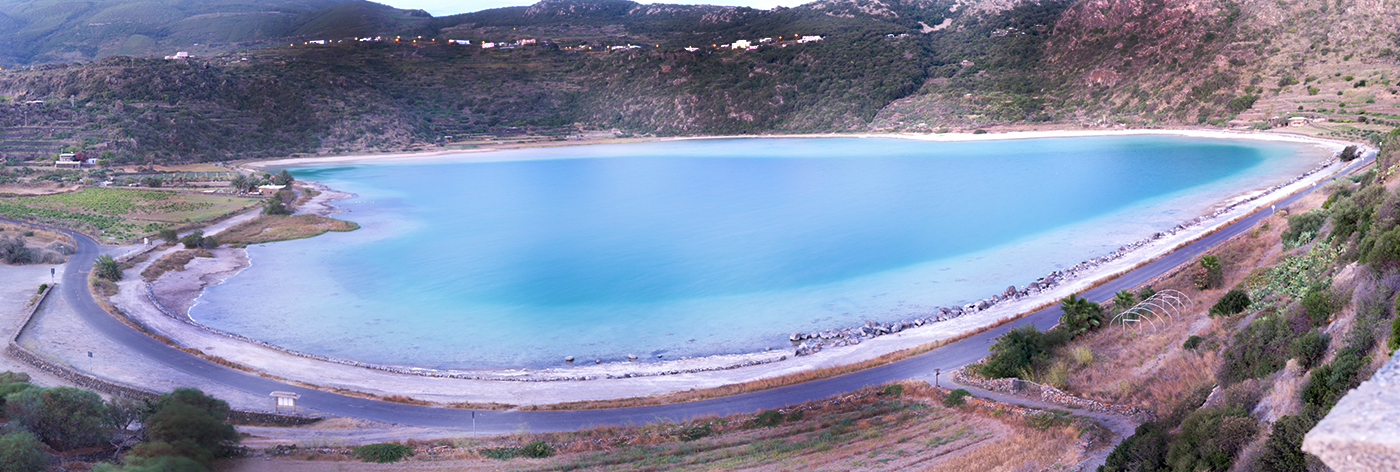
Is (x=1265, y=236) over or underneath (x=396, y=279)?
over

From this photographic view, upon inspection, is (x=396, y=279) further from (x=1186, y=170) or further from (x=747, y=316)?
(x=1186, y=170)

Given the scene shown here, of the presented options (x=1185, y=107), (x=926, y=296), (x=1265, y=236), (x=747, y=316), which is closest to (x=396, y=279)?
(x=747, y=316)

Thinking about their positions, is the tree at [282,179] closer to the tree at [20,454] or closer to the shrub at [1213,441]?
the tree at [20,454]

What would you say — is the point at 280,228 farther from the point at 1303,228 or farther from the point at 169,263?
the point at 1303,228

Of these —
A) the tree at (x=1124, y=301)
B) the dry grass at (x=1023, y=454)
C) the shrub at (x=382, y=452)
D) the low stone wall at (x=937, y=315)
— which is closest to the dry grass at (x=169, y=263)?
the shrub at (x=382, y=452)

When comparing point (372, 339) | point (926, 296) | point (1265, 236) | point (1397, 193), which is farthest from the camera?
point (926, 296)

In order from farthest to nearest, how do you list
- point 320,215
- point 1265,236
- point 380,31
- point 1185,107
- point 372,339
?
point 380,31 → point 1185,107 → point 320,215 → point 372,339 → point 1265,236

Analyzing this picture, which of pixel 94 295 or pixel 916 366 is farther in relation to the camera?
pixel 94 295
